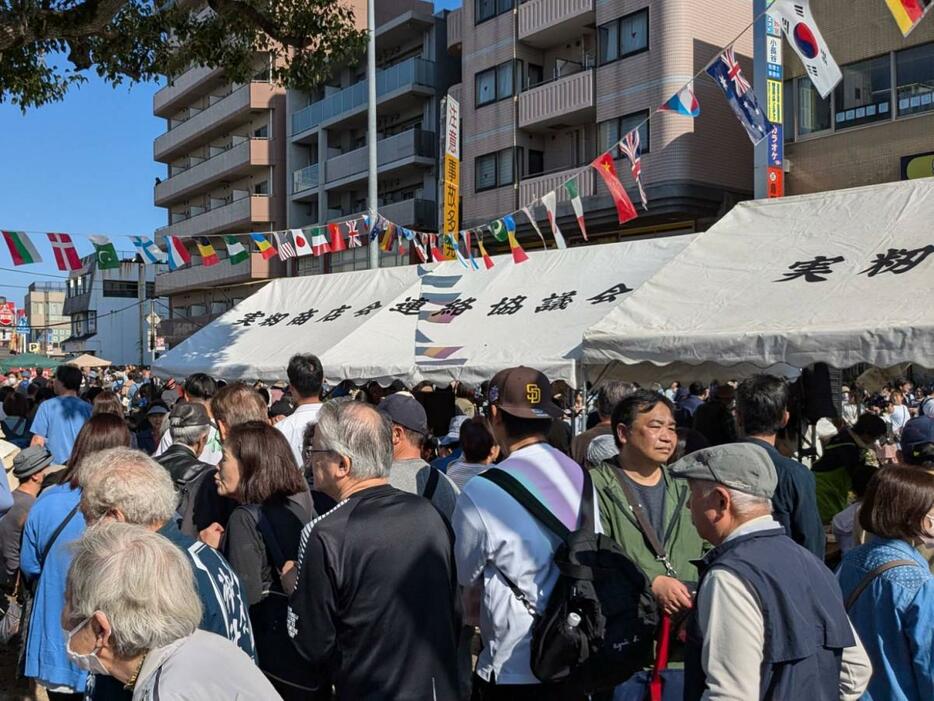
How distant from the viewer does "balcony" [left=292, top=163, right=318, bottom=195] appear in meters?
31.2

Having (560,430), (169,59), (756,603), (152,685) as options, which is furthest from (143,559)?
(169,59)

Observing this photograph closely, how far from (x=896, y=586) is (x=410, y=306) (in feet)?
28.5

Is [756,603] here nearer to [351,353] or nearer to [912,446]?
[912,446]

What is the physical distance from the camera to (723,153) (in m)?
18.6

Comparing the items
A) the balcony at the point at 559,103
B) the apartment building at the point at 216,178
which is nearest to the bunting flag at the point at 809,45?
the balcony at the point at 559,103

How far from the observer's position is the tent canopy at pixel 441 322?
880 centimetres

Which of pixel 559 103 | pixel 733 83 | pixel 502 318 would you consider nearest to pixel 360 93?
pixel 559 103

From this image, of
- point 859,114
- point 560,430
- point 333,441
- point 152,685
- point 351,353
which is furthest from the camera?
point 859,114

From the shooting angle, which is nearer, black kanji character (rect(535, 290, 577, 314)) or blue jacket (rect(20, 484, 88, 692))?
blue jacket (rect(20, 484, 88, 692))

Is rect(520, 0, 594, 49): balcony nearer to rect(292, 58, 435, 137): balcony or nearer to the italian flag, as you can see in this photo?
rect(292, 58, 435, 137): balcony

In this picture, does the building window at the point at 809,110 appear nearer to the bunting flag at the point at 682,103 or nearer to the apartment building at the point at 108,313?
the bunting flag at the point at 682,103

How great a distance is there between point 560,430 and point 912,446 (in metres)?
2.18

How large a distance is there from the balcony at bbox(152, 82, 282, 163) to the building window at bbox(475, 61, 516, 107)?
1179 centimetres

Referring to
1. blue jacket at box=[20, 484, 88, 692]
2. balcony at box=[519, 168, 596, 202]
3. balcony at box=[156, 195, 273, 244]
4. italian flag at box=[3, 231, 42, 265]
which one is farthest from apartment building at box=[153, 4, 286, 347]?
blue jacket at box=[20, 484, 88, 692]
